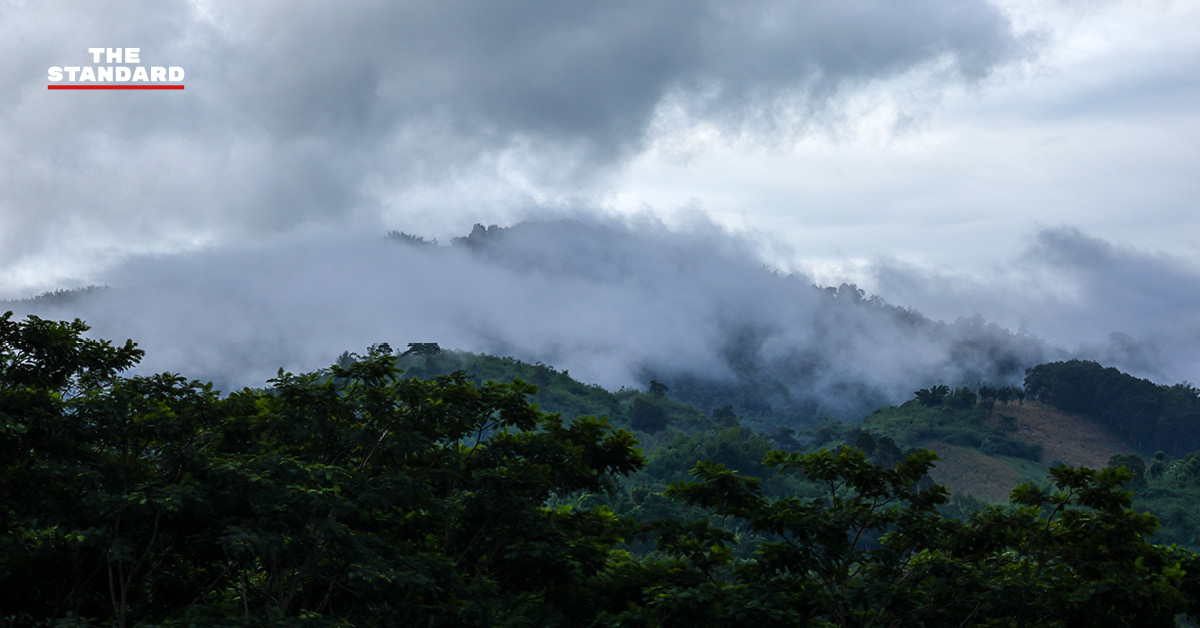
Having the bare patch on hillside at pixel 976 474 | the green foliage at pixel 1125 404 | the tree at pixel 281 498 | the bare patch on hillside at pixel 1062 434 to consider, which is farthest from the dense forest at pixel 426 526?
the green foliage at pixel 1125 404

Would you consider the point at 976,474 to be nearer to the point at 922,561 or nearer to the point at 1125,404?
the point at 1125,404

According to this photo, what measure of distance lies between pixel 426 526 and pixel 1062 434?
113191 millimetres

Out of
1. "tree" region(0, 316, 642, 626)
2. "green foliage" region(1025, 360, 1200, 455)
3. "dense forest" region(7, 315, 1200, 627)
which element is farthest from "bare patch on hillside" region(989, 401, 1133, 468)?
"tree" region(0, 316, 642, 626)

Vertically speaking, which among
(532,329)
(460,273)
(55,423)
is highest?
(460,273)

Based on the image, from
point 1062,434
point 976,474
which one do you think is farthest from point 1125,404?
point 976,474

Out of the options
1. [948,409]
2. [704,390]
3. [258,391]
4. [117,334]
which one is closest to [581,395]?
[948,409]

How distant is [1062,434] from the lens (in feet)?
378

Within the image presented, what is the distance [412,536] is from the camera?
663 inches

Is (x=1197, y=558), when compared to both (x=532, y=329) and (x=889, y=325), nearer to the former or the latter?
→ (x=532, y=329)

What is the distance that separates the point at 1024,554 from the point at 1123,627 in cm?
157

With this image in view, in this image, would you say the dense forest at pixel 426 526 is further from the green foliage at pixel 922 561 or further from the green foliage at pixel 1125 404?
the green foliage at pixel 1125 404

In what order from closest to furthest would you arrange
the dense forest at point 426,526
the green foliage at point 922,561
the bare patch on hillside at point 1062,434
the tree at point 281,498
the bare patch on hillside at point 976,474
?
the tree at point 281,498 < the dense forest at point 426,526 < the green foliage at point 922,561 < the bare patch on hillside at point 976,474 < the bare patch on hillside at point 1062,434

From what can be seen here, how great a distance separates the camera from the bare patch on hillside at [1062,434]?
11131 centimetres

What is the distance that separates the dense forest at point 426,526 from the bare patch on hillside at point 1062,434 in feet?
335
